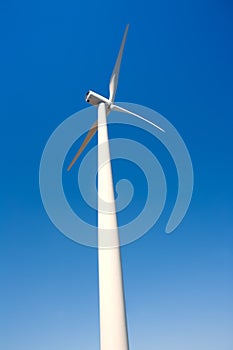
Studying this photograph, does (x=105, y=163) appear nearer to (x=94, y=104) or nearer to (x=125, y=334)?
(x=94, y=104)

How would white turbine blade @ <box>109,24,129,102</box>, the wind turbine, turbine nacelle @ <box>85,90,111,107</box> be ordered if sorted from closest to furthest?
the wind turbine → turbine nacelle @ <box>85,90,111,107</box> → white turbine blade @ <box>109,24,129,102</box>

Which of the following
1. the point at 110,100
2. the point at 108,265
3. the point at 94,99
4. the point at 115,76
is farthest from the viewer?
the point at 115,76

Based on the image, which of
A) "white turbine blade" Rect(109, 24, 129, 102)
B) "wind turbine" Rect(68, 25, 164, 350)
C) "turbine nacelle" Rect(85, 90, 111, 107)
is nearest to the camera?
"wind turbine" Rect(68, 25, 164, 350)

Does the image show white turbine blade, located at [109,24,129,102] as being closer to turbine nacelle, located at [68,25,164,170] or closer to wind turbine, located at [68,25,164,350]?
turbine nacelle, located at [68,25,164,170]

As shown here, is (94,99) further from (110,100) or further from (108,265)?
(108,265)

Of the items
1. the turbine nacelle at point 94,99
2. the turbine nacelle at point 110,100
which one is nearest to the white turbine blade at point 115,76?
the turbine nacelle at point 110,100

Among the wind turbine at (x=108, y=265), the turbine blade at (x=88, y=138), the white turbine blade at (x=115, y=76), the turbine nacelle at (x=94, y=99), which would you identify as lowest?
the wind turbine at (x=108, y=265)

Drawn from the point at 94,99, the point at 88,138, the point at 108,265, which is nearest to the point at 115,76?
the point at 94,99

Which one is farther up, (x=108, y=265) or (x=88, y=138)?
(x=88, y=138)

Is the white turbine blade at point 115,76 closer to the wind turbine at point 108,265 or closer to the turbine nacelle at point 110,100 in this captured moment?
the turbine nacelle at point 110,100

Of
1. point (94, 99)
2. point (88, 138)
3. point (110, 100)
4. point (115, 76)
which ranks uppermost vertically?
point (115, 76)

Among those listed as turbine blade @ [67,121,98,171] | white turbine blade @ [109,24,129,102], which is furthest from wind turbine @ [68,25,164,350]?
white turbine blade @ [109,24,129,102]

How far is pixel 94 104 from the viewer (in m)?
20.7

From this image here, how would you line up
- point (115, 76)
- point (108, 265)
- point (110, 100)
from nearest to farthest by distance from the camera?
point (108, 265)
point (110, 100)
point (115, 76)
